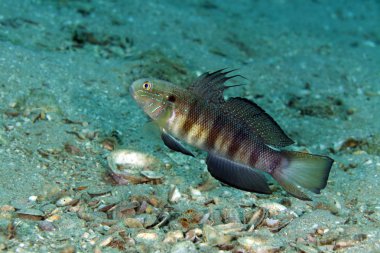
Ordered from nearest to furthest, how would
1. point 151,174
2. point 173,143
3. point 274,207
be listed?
point 173,143
point 274,207
point 151,174

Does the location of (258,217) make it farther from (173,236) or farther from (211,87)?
(211,87)

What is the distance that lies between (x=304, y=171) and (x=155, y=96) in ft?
4.37

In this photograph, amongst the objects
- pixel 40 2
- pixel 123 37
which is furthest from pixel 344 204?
pixel 40 2

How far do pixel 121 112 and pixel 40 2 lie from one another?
4.26m

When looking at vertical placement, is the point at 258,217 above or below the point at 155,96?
below

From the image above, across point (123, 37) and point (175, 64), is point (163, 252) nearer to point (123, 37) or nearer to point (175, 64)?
point (175, 64)

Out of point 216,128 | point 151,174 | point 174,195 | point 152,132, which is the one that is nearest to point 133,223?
point 174,195

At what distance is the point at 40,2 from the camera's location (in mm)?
8406

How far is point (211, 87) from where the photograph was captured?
341 centimetres

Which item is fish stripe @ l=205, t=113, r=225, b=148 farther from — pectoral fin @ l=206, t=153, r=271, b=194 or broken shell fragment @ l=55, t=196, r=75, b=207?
broken shell fragment @ l=55, t=196, r=75, b=207

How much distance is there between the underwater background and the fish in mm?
319

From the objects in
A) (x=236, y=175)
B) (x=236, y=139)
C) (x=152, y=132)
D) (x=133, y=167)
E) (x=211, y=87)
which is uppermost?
(x=211, y=87)

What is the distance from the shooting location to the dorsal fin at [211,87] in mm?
3389

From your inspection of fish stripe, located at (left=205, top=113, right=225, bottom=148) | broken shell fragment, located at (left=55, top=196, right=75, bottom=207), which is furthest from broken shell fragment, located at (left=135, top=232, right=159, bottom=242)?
fish stripe, located at (left=205, top=113, right=225, bottom=148)
